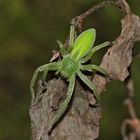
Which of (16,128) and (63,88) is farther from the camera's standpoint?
(16,128)

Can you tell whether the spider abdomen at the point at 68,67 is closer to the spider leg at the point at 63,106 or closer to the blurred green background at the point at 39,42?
the spider leg at the point at 63,106

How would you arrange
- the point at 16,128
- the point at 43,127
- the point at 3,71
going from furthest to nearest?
the point at 3,71 → the point at 16,128 → the point at 43,127

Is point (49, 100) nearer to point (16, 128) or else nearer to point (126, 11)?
point (126, 11)

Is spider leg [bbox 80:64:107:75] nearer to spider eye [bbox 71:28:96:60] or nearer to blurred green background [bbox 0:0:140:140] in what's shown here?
spider eye [bbox 71:28:96:60]

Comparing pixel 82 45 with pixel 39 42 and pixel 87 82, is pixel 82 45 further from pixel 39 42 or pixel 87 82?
pixel 39 42

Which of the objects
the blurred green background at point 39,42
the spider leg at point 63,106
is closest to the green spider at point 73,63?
the spider leg at point 63,106

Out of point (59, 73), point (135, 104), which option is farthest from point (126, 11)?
point (135, 104)

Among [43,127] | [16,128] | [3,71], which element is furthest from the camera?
[3,71]
